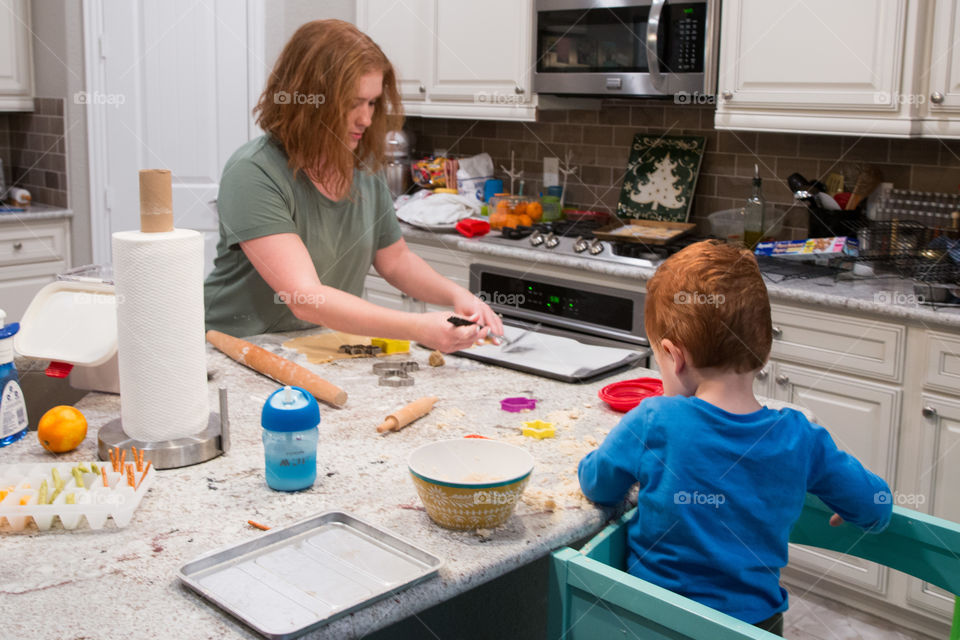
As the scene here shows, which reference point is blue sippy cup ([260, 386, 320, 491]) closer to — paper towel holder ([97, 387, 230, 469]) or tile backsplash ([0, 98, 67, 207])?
paper towel holder ([97, 387, 230, 469])

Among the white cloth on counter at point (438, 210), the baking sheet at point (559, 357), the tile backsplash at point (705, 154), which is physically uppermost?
the tile backsplash at point (705, 154)

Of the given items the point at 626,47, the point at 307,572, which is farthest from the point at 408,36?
the point at 307,572

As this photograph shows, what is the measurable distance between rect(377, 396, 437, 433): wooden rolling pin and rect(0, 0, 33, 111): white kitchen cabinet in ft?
10.9

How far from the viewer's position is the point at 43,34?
4.00 metres

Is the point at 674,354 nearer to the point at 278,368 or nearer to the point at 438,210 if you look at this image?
the point at 278,368

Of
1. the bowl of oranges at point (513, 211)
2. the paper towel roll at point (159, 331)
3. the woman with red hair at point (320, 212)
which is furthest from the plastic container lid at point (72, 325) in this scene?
the bowl of oranges at point (513, 211)

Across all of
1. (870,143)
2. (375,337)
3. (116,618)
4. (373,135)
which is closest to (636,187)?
(870,143)

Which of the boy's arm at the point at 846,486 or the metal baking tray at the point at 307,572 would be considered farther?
the boy's arm at the point at 846,486

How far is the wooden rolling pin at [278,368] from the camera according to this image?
164 centimetres

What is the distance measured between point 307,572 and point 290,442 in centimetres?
24

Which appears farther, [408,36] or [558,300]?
[408,36]

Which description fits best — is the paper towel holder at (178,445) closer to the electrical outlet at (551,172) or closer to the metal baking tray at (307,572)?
the metal baking tray at (307,572)

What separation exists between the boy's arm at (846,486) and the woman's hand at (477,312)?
0.82 m

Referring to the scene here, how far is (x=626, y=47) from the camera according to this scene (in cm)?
333
